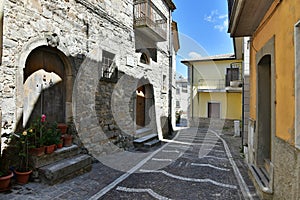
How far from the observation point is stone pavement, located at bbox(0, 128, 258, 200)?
3.42 m

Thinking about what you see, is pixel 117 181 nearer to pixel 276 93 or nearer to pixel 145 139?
pixel 276 93

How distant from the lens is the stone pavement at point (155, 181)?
3.42 meters

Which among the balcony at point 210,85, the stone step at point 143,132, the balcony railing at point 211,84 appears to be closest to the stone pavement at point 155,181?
A: the stone step at point 143,132

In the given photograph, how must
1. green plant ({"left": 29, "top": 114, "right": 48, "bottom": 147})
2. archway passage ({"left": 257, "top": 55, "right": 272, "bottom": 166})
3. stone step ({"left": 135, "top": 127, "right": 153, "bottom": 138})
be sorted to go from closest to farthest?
1. green plant ({"left": 29, "top": 114, "right": 48, "bottom": 147})
2. archway passage ({"left": 257, "top": 55, "right": 272, "bottom": 166})
3. stone step ({"left": 135, "top": 127, "right": 153, "bottom": 138})

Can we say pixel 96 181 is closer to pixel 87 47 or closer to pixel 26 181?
pixel 26 181

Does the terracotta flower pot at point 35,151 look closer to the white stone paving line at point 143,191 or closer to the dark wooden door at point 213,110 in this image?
the white stone paving line at point 143,191

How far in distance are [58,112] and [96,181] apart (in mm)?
1988

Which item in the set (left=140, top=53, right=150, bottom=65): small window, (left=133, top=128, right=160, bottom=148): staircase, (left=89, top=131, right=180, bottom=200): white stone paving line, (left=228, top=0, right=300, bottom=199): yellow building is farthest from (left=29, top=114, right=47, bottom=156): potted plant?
(left=140, top=53, right=150, bottom=65): small window

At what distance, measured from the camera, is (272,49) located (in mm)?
3232

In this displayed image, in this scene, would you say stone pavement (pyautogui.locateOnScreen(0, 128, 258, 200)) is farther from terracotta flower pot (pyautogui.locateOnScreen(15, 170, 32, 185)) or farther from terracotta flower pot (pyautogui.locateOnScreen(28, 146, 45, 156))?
terracotta flower pot (pyautogui.locateOnScreen(28, 146, 45, 156))

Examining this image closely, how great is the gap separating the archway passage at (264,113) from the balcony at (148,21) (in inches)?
186

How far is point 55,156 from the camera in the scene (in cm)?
404

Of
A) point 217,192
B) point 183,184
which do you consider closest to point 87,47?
point 183,184

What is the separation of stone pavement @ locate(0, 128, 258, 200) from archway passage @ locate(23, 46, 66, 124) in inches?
62.6
